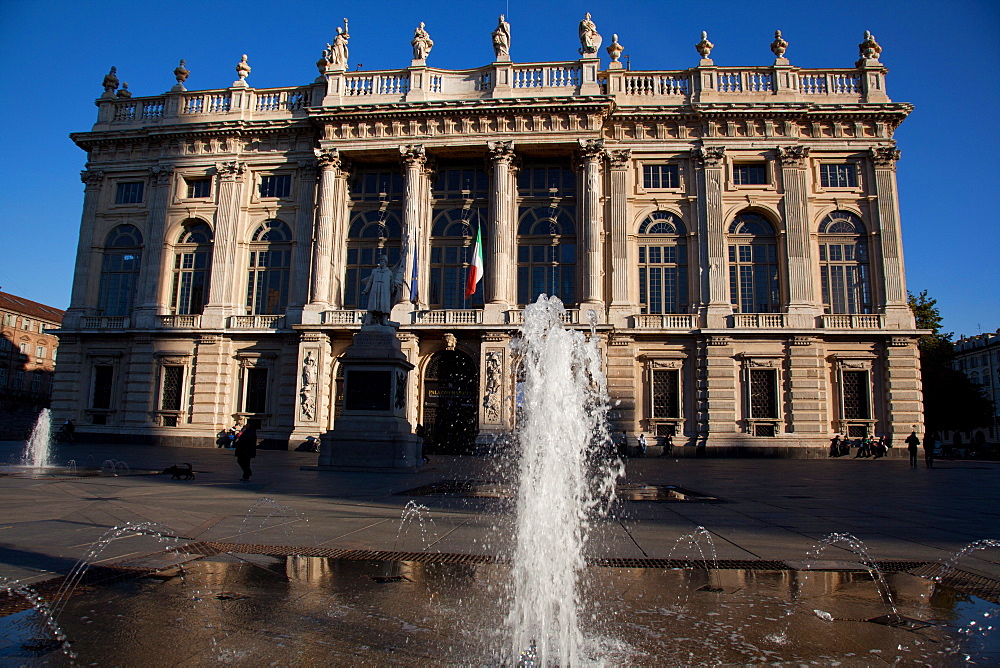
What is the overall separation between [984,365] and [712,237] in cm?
6926

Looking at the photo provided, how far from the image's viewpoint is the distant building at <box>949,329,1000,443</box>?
244 ft

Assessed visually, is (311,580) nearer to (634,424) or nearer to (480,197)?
(634,424)

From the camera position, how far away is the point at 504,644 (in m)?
3.54

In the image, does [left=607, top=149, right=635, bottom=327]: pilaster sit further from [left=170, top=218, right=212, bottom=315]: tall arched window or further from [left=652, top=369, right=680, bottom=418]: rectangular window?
[left=170, top=218, right=212, bottom=315]: tall arched window

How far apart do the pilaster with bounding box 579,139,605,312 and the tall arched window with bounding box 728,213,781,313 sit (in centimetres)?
661

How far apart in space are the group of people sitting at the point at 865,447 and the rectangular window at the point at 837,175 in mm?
12217

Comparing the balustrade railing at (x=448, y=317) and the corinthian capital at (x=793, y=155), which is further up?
the corinthian capital at (x=793, y=155)

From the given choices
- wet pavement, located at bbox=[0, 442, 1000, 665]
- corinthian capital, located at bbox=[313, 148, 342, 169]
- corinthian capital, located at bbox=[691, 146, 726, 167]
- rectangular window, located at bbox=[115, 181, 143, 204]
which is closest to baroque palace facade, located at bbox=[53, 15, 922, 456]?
corinthian capital, located at bbox=[691, 146, 726, 167]

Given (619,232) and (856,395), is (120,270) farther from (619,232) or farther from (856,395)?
(856,395)

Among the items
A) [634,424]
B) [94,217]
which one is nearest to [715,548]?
[634,424]

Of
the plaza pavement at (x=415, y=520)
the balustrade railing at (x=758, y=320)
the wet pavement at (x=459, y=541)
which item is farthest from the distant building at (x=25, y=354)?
the wet pavement at (x=459, y=541)

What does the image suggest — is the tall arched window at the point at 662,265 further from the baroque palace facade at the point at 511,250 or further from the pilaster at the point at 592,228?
the pilaster at the point at 592,228

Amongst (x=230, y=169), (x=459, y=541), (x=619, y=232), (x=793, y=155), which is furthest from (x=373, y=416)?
(x=793, y=155)

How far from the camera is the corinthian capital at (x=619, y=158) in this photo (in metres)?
31.3
